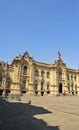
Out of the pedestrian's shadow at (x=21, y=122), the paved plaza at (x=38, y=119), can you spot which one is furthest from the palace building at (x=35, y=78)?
the pedestrian's shadow at (x=21, y=122)

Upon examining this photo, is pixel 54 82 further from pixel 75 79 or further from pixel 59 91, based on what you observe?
pixel 75 79

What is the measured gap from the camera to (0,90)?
61000mm

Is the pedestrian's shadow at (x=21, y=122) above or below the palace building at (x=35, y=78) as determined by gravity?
below

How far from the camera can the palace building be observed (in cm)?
6291

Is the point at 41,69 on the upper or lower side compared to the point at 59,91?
upper

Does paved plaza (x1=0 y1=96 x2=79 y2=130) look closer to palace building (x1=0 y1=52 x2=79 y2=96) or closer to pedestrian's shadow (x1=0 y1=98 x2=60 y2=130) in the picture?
pedestrian's shadow (x1=0 y1=98 x2=60 y2=130)

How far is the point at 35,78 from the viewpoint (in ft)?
229

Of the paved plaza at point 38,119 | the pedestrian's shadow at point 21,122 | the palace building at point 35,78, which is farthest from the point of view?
the palace building at point 35,78

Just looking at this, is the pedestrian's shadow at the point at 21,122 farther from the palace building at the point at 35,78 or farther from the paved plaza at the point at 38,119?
the palace building at the point at 35,78

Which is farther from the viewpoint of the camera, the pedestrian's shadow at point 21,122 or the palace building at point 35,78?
the palace building at point 35,78

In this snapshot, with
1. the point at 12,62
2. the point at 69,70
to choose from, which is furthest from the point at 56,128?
the point at 69,70

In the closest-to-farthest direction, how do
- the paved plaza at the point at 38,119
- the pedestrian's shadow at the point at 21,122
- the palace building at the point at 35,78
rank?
the pedestrian's shadow at the point at 21,122 → the paved plaza at the point at 38,119 → the palace building at the point at 35,78

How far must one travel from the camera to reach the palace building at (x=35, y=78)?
6291 cm

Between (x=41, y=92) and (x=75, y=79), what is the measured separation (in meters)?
23.5
